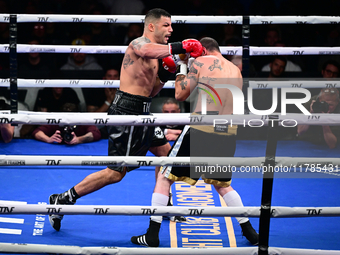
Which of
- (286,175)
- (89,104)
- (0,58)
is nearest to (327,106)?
(286,175)

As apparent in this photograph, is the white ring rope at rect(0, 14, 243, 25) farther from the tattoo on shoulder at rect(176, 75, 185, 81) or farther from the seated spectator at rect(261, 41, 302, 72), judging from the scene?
the seated spectator at rect(261, 41, 302, 72)

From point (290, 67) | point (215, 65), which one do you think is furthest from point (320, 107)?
point (215, 65)

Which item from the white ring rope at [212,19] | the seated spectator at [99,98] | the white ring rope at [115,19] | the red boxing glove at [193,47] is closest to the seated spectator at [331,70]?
the white ring rope at [212,19]

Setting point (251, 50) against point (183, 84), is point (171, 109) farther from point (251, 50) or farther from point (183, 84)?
point (183, 84)

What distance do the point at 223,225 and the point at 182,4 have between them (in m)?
4.42

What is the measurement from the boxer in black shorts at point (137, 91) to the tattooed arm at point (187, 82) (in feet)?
0.30

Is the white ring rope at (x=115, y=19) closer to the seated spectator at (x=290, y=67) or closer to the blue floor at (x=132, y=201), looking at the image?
the blue floor at (x=132, y=201)

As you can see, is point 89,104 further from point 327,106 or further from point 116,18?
point 327,106

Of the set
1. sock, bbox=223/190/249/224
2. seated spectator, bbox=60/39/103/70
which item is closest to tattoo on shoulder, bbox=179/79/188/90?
sock, bbox=223/190/249/224

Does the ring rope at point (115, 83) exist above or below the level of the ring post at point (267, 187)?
above

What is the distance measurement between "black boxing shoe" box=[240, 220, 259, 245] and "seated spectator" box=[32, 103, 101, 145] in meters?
2.57

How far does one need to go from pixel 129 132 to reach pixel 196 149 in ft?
1.56

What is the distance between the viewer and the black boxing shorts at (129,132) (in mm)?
2826

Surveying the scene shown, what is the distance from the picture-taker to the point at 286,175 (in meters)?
3.95
